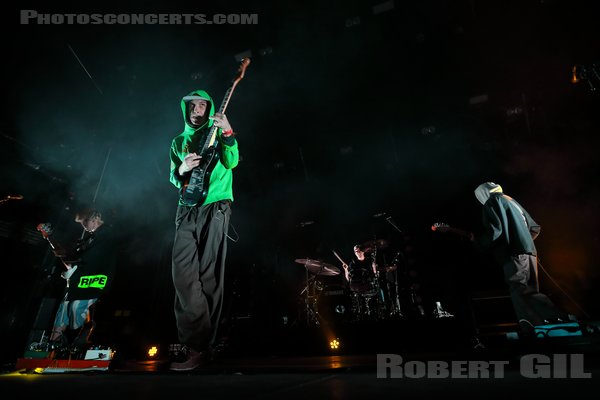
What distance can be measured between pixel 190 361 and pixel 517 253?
3.45 meters

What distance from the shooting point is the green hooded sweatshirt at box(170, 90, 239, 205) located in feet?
7.21

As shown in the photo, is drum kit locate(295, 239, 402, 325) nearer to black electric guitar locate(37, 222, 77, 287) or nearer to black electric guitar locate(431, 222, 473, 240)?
black electric guitar locate(431, 222, 473, 240)

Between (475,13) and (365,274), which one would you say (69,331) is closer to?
(365,274)

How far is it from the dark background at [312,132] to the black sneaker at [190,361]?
4283mm

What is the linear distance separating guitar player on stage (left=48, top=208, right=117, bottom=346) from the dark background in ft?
4.41

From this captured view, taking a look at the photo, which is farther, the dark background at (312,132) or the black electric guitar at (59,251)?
the dark background at (312,132)

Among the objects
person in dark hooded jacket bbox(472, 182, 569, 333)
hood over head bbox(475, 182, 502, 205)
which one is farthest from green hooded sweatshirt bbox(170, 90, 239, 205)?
hood over head bbox(475, 182, 502, 205)

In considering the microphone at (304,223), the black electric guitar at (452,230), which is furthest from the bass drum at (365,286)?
the microphone at (304,223)

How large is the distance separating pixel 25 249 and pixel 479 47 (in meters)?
9.05

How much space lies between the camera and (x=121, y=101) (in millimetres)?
5113

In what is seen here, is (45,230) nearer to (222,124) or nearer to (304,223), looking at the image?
(222,124)

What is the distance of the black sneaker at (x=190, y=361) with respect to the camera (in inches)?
65.5

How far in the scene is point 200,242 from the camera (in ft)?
6.78

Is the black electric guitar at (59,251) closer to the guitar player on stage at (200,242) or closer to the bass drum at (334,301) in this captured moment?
the guitar player on stage at (200,242)
